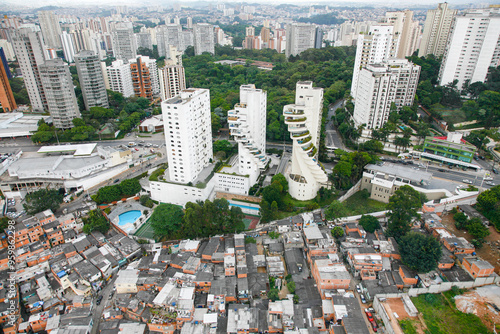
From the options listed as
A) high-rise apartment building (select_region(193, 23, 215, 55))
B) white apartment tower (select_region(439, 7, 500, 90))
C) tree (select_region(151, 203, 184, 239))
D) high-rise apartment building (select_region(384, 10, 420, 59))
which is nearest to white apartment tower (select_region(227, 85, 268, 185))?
tree (select_region(151, 203, 184, 239))

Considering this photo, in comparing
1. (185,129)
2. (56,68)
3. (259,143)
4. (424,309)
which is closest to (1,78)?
(56,68)

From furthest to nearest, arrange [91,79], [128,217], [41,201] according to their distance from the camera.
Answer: [91,79] → [128,217] → [41,201]

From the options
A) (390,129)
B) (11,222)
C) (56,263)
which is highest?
(390,129)

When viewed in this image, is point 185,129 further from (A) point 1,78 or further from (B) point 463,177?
(A) point 1,78

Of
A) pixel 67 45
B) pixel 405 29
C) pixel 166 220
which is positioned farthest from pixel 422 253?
pixel 67 45

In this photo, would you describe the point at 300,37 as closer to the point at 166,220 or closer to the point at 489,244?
the point at 166,220

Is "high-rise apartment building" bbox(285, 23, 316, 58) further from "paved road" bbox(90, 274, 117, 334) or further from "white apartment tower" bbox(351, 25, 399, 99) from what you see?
"paved road" bbox(90, 274, 117, 334)

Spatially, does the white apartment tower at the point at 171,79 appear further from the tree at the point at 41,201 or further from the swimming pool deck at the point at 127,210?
the tree at the point at 41,201
